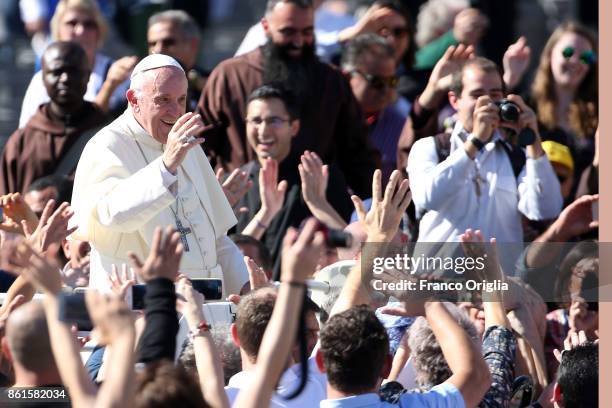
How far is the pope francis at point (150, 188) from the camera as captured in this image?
20.8 feet

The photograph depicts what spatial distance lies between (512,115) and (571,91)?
197 cm

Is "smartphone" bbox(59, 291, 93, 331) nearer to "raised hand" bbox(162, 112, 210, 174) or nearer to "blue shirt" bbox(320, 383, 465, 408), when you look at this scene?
"blue shirt" bbox(320, 383, 465, 408)

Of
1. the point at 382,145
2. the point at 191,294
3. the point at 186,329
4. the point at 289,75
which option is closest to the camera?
the point at 191,294

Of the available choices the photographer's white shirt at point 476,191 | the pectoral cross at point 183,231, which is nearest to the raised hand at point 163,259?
the pectoral cross at point 183,231

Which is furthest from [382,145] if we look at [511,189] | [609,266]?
[609,266]

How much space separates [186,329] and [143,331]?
1.44m

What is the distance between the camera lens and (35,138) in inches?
363

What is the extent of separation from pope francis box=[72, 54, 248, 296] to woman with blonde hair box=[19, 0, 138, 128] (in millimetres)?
2532

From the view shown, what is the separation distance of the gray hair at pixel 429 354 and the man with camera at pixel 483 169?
214 cm

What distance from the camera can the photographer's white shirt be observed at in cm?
794

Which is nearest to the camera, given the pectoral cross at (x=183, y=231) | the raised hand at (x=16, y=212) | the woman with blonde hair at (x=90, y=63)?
the pectoral cross at (x=183, y=231)

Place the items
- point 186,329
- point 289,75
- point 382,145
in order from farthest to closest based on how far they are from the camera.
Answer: point 382,145, point 289,75, point 186,329

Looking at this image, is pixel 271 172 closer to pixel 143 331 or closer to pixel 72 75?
pixel 72 75

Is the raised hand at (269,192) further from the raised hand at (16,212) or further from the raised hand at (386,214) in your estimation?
the raised hand at (386,214)
